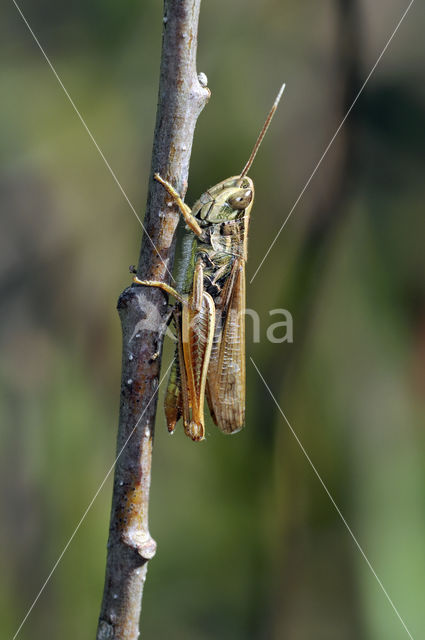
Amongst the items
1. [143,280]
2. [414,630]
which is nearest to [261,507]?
[414,630]

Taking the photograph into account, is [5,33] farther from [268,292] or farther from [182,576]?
[182,576]

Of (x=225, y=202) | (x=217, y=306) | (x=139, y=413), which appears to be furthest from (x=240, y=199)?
(x=139, y=413)

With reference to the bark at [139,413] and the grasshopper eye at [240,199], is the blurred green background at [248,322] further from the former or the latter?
the bark at [139,413]

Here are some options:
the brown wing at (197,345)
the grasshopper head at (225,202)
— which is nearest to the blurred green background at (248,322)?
the grasshopper head at (225,202)

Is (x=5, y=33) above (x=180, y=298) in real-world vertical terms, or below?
above

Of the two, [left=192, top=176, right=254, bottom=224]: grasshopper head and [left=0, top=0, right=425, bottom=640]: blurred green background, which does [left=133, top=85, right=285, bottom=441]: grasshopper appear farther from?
[left=0, top=0, right=425, bottom=640]: blurred green background

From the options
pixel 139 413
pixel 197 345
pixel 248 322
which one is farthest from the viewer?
pixel 248 322

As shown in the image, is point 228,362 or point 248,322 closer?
point 228,362

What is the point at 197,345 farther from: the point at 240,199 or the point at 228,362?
the point at 240,199

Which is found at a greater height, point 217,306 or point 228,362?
point 217,306
